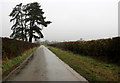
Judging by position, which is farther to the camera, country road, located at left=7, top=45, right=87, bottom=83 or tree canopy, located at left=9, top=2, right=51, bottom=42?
tree canopy, located at left=9, top=2, right=51, bottom=42

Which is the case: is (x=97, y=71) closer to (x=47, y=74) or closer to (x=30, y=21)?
(x=47, y=74)

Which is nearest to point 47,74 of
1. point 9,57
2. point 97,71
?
point 97,71

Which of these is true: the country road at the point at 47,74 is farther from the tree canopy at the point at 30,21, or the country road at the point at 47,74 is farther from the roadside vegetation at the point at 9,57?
the tree canopy at the point at 30,21

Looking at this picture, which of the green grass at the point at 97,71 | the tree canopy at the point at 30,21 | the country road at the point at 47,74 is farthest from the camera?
the tree canopy at the point at 30,21

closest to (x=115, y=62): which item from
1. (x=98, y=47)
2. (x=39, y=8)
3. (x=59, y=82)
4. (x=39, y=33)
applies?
(x=98, y=47)

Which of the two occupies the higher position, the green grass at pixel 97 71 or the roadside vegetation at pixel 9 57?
the roadside vegetation at pixel 9 57

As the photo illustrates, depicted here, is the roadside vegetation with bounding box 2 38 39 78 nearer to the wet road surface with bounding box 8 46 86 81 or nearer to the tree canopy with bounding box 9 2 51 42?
the wet road surface with bounding box 8 46 86 81

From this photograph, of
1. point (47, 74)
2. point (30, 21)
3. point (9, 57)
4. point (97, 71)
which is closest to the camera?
point (47, 74)

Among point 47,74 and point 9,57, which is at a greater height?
point 9,57

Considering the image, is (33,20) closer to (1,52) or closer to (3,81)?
(1,52)

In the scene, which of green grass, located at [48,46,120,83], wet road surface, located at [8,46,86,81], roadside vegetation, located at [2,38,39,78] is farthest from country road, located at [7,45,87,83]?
roadside vegetation, located at [2,38,39,78]

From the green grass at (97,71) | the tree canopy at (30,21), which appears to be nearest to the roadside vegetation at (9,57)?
the green grass at (97,71)

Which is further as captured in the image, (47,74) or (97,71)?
(97,71)

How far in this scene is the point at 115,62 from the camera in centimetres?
1315
